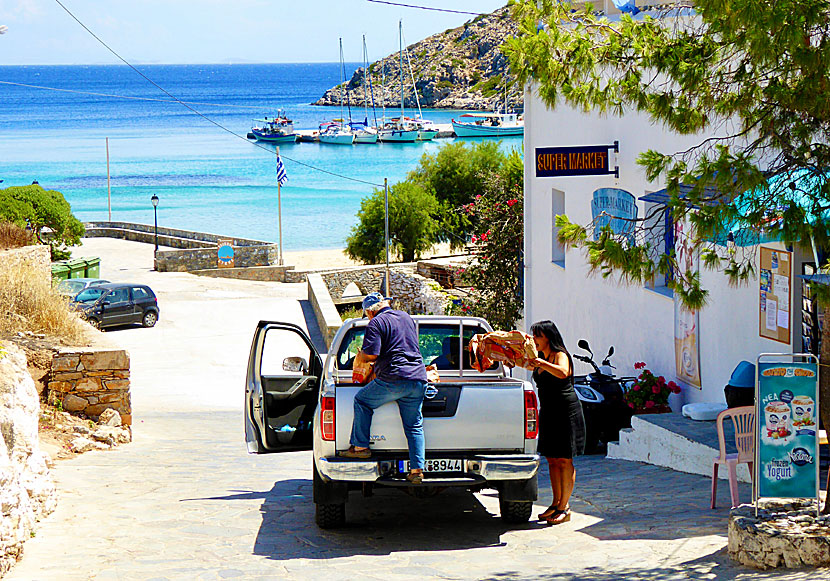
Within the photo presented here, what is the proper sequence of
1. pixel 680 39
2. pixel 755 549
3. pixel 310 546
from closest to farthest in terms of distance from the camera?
pixel 755 549 < pixel 680 39 < pixel 310 546

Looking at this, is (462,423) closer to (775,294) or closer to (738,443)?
(738,443)

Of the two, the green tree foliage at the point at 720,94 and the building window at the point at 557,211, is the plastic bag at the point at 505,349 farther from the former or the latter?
the building window at the point at 557,211

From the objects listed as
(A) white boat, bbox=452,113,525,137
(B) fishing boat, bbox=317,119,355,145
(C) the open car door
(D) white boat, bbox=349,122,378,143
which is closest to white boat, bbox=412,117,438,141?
(A) white boat, bbox=452,113,525,137

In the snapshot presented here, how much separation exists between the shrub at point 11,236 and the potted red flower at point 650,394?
1944cm

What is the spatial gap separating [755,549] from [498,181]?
19219 millimetres

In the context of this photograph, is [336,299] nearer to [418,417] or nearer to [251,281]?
[251,281]

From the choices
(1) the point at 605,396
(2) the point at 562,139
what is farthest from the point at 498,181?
(1) the point at 605,396

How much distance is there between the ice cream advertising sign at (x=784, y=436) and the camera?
6410 millimetres

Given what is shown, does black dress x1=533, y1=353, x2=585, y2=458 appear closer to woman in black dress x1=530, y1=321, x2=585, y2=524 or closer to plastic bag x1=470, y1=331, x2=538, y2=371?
woman in black dress x1=530, y1=321, x2=585, y2=524

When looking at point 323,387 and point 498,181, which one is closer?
point 323,387

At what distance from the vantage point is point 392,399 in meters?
7.16

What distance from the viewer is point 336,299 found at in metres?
40.3

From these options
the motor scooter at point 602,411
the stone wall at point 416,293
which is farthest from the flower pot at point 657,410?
the stone wall at point 416,293

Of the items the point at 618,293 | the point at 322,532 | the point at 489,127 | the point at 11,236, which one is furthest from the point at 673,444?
the point at 489,127
